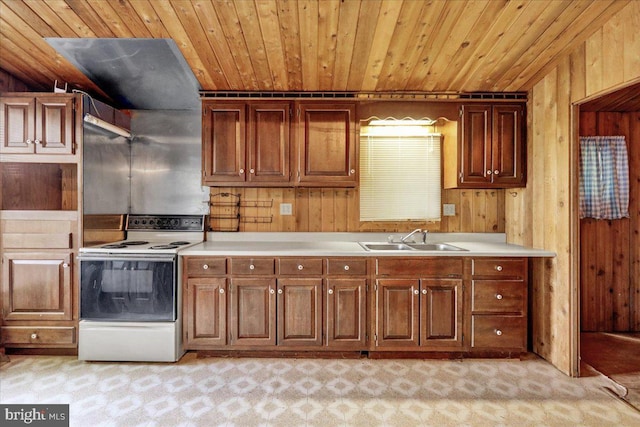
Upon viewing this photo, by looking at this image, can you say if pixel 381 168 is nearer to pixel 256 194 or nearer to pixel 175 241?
pixel 256 194

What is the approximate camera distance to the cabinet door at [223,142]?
276 cm

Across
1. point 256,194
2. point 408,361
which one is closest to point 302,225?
point 256,194

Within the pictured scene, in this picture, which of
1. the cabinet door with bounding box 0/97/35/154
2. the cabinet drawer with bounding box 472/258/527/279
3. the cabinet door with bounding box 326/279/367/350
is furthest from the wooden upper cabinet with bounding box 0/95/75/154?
the cabinet drawer with bounding box 472/258/527/279

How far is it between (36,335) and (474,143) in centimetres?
397

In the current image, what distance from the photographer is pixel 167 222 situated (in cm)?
305

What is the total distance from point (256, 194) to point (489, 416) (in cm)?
248

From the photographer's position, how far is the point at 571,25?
1950 mm

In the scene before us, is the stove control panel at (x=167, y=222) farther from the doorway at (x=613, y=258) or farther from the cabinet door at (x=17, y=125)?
the doorway at (x=613, y=258)

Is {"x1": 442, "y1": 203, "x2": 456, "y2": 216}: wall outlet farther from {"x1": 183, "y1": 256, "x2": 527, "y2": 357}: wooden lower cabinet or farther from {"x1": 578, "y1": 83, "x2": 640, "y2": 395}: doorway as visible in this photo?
{"x1": 578, "y1": 83, "x2": 640, "y2": 395}: doorway

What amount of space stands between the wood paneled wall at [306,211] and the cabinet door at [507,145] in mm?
358

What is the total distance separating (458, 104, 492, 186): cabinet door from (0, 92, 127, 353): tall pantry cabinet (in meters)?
3.18

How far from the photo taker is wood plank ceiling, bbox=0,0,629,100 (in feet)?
6.00

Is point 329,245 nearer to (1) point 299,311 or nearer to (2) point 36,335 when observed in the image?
(1) point 299,311

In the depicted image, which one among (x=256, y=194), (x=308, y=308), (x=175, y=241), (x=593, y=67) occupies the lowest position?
(x=308, y=308)
